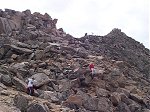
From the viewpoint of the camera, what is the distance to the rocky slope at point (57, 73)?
22.8 metres

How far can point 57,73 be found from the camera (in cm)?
2822

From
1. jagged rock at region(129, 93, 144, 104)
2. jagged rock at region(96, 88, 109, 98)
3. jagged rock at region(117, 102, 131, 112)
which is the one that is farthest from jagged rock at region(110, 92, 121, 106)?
jagged rock at region(129, 93, 144, 104)

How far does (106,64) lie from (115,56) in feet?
29.1

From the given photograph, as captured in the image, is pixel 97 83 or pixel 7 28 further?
pixel 7 28

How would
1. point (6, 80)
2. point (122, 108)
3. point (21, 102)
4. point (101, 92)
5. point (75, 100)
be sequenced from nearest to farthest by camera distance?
point (21, 102) < point (75, 100) < point (6, 80) < point (122, 108) < point (101, 92)

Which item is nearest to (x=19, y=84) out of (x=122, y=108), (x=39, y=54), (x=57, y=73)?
(x=57, y=73)

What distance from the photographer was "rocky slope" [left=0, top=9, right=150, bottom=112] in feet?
74.7

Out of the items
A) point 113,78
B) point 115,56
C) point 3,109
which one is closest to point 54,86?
point 113,78

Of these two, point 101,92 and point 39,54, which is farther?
point 39,54

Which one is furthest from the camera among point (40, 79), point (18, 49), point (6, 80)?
point (18, 49)

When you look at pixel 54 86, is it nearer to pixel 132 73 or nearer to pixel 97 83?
pixel 97 83

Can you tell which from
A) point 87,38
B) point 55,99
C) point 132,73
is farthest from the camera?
point 87,38

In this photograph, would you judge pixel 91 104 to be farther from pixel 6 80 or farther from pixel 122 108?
pixel 6 80

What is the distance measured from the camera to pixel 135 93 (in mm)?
28906
